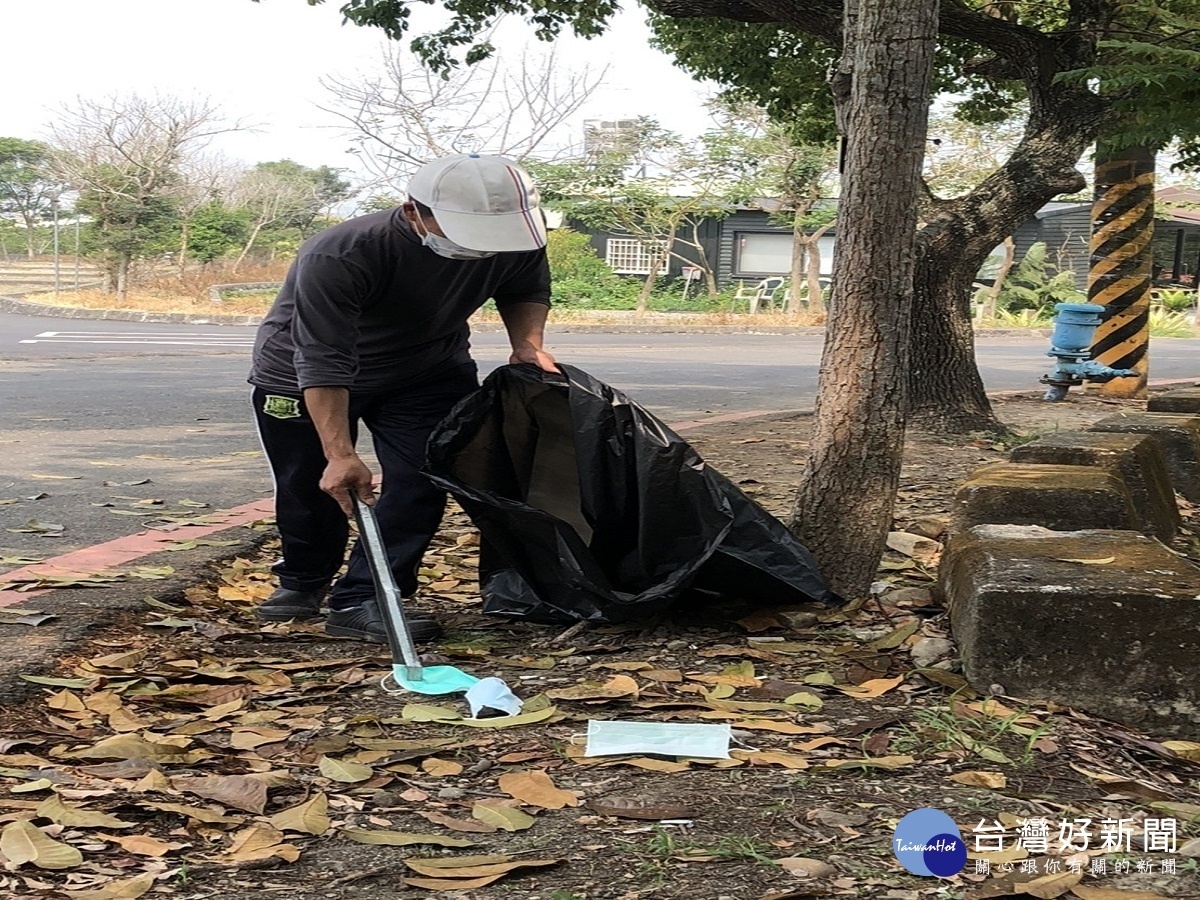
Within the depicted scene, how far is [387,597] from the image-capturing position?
3.38 meters

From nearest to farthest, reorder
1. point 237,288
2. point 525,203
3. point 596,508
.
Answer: point 525,203
point 596,508
point 237,288

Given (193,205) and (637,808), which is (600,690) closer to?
(637,808)

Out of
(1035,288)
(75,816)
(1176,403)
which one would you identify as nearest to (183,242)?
(1035,288)

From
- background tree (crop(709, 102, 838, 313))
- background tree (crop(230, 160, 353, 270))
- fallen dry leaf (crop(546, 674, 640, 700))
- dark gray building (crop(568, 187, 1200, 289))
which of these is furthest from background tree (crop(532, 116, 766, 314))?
fallen dry leaf (crop(546, 674, 640, 700))

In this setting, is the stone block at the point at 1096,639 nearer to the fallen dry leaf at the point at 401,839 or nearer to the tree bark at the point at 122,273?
the fallen dry leaf at the point at 401,839

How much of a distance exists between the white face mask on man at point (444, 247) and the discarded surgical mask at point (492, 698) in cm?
105

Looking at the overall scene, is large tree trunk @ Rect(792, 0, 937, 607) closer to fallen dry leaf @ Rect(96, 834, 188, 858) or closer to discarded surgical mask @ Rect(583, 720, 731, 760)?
discarded surgical mask @ Rect(583, 720, 731, 760)

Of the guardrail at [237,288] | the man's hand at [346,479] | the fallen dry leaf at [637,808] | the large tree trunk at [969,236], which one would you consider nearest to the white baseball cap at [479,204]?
the man's hand at [346,479]

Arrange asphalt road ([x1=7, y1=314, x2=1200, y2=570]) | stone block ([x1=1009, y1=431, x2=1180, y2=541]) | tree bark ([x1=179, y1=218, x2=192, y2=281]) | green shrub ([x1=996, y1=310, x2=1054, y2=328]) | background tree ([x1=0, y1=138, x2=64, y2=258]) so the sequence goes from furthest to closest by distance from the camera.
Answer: background tree ([x1=0, y1=138, x2=64, y2=258]) → tree bark ([x1=179, y1=218, x2=192, y2=281]) → green shrub ([x1=996, y1=310, x2=1054, y2=328]) → asphalt road ([x1=7, y1=314, x2=1200, y2=570]) → stone block ([x1=1009, y1=431, x2=1180, y2=541])

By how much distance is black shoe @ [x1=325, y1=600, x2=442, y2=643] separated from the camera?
3.67 m

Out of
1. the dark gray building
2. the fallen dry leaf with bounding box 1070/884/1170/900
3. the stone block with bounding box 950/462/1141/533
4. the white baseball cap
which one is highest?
the dark gray building

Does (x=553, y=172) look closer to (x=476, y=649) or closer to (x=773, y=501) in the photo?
(x=773, y=501)

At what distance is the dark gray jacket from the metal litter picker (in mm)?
385

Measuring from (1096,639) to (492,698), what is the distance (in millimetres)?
1341
